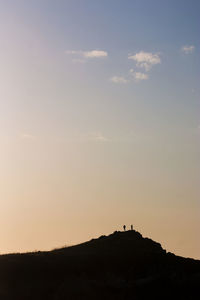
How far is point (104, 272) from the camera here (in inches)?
2072

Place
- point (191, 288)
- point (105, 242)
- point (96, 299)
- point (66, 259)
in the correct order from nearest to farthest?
point (96, 299) < point (191, 288) < point (66, 259) < point (105, 242)

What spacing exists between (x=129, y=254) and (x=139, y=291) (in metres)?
19.1

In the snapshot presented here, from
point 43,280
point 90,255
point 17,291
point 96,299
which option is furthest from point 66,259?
point 96,299

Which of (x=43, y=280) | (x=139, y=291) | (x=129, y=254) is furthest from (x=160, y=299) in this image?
(x=129, y=254)

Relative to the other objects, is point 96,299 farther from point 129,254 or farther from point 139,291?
point 129,254

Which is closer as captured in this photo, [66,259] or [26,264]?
[26,264]

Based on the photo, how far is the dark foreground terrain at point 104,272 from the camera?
40.8 m

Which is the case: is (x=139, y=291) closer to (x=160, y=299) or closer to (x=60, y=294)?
(x=160, y=299)

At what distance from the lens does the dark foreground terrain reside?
4081 cm

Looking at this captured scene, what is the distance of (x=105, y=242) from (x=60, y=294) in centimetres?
2513

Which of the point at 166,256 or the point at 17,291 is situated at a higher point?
the point at 166,256

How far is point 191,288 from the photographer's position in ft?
138

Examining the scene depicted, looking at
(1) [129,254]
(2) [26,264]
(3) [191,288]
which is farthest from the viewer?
(1) [129,254]

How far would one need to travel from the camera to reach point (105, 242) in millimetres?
64375
